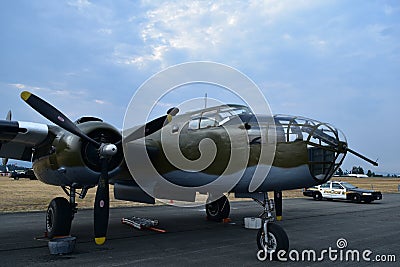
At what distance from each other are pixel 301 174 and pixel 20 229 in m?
8.57

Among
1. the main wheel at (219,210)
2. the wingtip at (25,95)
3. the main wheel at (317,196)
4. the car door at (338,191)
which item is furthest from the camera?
the main wheel at (317,196)

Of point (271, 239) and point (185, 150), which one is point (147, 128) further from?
point (271, 239)

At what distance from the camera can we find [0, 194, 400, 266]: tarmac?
7.09 meters

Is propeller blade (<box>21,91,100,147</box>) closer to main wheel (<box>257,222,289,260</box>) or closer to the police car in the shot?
main wheel (<box>257,222,289,260</box>)

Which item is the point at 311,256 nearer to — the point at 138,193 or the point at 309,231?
the point at 309,231

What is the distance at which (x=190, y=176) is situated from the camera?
8.88 meters

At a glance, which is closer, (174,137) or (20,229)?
(174,137)

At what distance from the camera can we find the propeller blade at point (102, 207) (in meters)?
7.75

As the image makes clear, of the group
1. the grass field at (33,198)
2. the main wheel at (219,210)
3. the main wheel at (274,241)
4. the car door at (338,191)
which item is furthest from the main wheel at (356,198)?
the main wheel at (274,241)

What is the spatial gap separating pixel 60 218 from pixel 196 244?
3285mm

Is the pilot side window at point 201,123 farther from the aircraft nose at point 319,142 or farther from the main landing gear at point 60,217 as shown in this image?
the main landing gear at point 60,217

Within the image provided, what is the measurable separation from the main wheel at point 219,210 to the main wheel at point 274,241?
19.1 feet

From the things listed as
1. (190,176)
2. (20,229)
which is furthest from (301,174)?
(20,229)

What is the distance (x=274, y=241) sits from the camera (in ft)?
23.2
